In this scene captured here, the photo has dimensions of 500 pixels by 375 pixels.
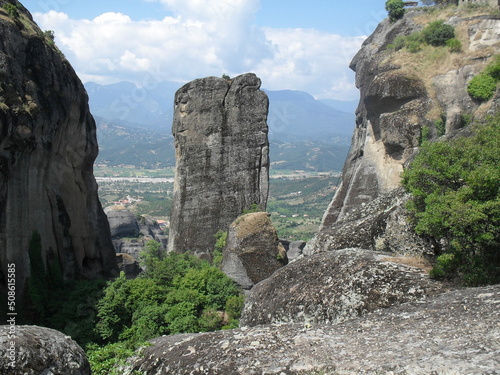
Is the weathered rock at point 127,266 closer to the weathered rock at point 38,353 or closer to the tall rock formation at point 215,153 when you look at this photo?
the tall rock formation at point 215,153

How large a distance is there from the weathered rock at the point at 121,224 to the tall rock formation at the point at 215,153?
30524 millimetres

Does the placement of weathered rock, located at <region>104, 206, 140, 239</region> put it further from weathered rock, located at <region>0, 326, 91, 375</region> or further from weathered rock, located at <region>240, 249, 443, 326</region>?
weathered rock, located at <region>0, 326, 91, 375</region>

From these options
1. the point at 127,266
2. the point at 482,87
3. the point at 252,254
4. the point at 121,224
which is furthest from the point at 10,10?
the point at 121,224

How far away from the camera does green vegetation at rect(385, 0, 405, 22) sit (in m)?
42.2

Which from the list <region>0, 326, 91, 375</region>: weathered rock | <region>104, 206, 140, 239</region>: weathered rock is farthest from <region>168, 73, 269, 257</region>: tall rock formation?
<region>104, 206, 140, 239</region>: weathered rock

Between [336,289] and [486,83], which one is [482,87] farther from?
[336,289]

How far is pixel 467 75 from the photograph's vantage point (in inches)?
1141

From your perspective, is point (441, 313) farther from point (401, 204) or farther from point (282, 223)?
point (282, 223)

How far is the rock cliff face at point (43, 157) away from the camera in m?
19.7

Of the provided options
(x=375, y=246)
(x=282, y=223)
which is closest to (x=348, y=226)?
(x=375, y=246)

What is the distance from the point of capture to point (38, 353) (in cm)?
736

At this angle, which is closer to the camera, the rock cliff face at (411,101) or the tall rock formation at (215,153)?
the rock cliff face at (411,101)

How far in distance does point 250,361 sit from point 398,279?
13.4 feet

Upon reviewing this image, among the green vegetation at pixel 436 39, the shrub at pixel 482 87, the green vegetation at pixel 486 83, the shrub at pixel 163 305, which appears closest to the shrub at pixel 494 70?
the green vegetation at pixel 486 83
